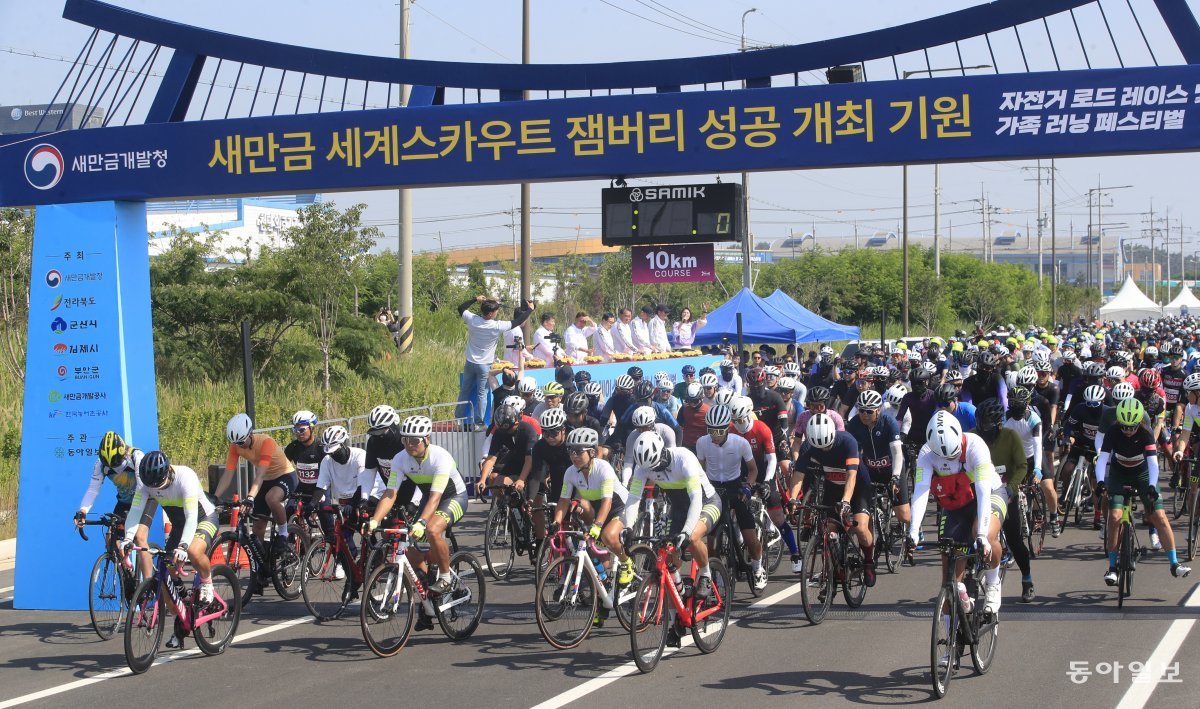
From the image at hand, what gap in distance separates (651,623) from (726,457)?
251 cm

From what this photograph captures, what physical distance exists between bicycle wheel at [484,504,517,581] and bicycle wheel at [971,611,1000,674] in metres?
5.67

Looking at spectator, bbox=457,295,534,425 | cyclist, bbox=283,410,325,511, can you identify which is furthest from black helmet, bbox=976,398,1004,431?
spectator, bbox=457,295,534,425

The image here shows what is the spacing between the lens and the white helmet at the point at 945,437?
9023 mm

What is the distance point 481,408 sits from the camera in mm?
20078

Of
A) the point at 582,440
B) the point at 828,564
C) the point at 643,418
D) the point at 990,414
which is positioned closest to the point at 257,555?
the point at 582,440

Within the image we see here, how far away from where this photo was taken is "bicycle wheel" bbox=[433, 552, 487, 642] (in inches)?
410

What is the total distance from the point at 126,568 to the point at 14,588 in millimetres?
2969

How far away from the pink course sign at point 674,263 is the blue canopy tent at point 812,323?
15.7 metres

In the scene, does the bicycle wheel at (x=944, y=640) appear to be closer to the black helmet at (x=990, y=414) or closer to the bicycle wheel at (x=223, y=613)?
the black helmet at (x=990, y=414)

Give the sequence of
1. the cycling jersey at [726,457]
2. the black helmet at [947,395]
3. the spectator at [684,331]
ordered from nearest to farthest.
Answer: the cycling jersey at [726,457] → the black helmet at [947,395] → the spectator at [684,331]

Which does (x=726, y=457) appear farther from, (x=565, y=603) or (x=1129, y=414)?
(x=1129, y=414)

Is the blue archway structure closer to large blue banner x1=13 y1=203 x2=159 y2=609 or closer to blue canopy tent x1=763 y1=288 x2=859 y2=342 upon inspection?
large blue banner x1=13 y1=203 x2=159 y2=609

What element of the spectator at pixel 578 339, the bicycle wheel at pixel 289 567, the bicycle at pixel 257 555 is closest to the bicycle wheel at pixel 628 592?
the bicycle at pixel 257 555

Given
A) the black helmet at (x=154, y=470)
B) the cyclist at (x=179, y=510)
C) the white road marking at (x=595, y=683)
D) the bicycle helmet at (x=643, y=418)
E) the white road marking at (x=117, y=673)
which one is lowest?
the white road marking at (x=117, y=673)
